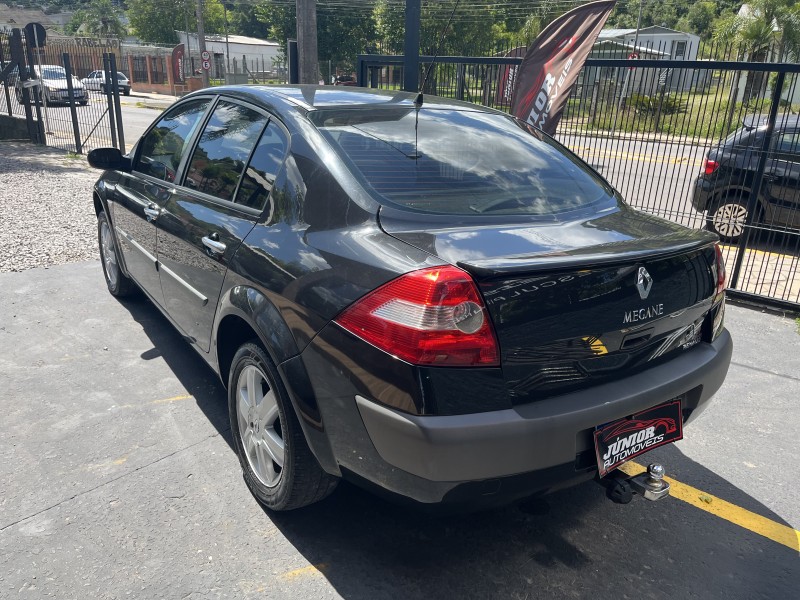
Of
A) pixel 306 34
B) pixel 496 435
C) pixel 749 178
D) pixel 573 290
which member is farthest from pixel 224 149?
pixel 306 34

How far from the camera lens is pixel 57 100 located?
594 inches

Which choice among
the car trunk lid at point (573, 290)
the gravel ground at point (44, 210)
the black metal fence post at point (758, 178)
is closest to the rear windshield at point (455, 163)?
the car trunk lid at point (573, 290)

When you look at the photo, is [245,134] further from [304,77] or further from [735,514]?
[304,77]

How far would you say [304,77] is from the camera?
982 cm

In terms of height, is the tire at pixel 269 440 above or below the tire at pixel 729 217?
below

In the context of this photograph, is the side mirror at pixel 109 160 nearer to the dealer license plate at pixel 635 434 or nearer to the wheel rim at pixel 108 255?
the wheel rim at pixel 108 255

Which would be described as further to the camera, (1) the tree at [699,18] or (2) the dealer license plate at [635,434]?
(1) the tree at [699,18]

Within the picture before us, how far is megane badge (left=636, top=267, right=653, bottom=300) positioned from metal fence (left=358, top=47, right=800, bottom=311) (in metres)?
3.90

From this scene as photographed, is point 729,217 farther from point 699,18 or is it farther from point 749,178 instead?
point 699,18

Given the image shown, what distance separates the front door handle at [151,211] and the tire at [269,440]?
133 cm

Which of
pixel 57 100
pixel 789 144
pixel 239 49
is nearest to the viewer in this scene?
pixel 789 144

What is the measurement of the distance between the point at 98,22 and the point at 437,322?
104433 mm

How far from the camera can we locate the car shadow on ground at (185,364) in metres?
3.68

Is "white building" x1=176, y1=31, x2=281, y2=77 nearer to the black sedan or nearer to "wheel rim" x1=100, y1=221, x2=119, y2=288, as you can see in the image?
"wheel rim" x1=100, y1=221, x2=119, y2=288
